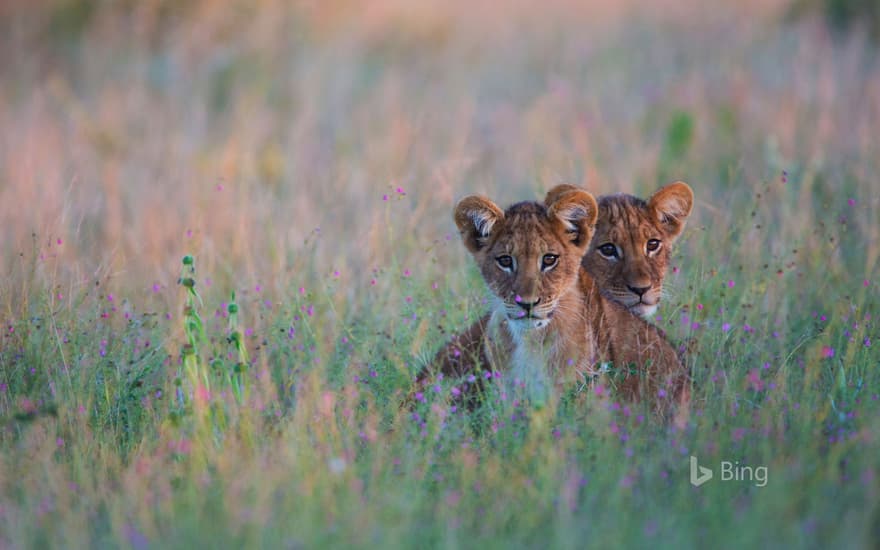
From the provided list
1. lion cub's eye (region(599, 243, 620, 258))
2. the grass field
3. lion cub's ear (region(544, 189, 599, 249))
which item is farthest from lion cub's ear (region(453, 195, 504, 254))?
lion cub's eye (region(599, 243, 620, 258))

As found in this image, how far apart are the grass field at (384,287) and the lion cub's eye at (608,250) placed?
0.53 metres

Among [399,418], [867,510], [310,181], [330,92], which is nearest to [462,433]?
[399,418]

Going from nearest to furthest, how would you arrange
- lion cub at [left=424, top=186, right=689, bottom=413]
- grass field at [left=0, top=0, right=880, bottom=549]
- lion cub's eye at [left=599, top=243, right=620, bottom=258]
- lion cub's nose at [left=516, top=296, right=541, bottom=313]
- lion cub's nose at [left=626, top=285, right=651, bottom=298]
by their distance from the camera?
1. grass field at [left=0, top=0, right=880, bottom=549]
2. lion cub's nose at [left=516, top=296, right=541, bottom=313]
3. lion cub at [left=424, top=186, right=689, bottom=413]
4. lion cub's nose at [left=626, top=285, right=651, bottom=298]
5. lion cub's eye at [left=599, top=243, right=620, bottom=258]

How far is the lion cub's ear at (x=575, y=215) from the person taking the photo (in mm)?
5587

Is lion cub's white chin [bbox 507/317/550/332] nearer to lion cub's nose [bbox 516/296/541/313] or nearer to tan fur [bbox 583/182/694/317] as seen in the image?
lion cub's nose [bbox 516/296/541/313]

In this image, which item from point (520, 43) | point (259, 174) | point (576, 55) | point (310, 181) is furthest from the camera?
point (520, 43)

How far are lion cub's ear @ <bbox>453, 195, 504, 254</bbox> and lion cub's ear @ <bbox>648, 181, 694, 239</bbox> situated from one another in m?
1.08

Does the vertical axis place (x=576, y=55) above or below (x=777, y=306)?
above

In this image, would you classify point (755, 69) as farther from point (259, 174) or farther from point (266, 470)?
point (266, 470)

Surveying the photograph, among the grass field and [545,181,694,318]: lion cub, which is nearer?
the grass field

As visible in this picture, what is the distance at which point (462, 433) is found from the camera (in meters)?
5.09

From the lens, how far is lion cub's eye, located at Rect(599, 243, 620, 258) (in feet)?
20.4

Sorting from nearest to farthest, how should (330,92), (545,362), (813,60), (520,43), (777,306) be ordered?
(545,362) → (777,306) → (813,60) → (330,92) → (520,43)

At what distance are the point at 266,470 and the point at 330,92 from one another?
920 centimetres
